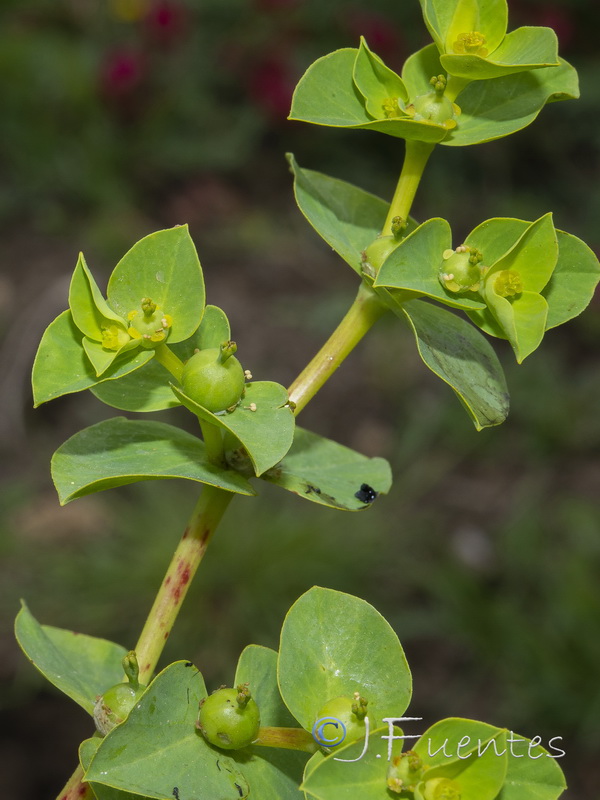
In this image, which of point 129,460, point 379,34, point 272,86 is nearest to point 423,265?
Result: point 129,460

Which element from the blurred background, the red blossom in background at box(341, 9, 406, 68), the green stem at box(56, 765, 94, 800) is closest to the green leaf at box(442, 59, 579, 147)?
the green stem at box(56, 765, 94, 800)

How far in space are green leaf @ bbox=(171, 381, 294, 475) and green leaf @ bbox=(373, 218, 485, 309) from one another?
0.37ft

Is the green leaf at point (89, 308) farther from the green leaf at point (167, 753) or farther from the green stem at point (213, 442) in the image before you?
the green leaf at point (167, 753)

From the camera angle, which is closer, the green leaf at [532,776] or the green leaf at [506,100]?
the green leaf at [532,776]

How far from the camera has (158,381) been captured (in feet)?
2.37

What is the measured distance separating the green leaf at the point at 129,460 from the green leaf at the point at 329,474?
7cm

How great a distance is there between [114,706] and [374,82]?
20.4 inches

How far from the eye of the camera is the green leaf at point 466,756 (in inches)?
22.5

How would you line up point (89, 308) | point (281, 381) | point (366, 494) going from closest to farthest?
point (89, 308) < point (366, 494) < point (281, 381)

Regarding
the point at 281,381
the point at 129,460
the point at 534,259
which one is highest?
the point at 534,259

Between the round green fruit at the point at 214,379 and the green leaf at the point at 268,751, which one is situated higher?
the round green fruit at the point at 214,379

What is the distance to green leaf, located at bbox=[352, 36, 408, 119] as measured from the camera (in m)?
0.71

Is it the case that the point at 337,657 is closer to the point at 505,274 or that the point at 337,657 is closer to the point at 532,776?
the point at 532,776

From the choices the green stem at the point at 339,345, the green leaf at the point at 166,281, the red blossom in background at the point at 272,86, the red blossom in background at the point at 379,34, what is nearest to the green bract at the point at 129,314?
the green leaf at the point at 166,281
